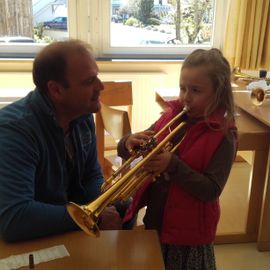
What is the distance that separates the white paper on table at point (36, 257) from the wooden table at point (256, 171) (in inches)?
53.7

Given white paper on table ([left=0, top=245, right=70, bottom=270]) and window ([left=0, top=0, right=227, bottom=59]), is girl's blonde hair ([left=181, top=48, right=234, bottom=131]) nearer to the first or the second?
white paper on table ([left=0, top=245, right=70, bottom=270])

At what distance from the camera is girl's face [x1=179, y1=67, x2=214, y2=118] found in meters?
1.23

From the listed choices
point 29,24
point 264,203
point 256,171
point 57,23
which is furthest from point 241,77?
point 29,24

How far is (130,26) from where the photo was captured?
3.72 m

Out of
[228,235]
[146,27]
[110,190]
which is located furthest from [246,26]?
[110,190]

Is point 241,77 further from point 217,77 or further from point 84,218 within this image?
point 84,218

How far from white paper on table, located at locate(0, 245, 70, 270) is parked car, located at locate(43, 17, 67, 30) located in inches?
118

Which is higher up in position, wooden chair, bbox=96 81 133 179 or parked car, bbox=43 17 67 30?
parked car, bbox=43 17 67 30

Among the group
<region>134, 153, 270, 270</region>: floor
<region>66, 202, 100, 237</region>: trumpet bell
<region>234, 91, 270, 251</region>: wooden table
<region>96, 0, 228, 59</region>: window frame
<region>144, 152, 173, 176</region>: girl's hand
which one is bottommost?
<region>134, 153, 270, 270</region>: floor

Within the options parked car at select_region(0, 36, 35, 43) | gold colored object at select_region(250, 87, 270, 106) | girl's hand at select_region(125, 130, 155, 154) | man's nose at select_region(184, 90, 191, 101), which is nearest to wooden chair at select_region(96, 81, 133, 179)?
girl's hand at select_region(125, 130, 155, 154)

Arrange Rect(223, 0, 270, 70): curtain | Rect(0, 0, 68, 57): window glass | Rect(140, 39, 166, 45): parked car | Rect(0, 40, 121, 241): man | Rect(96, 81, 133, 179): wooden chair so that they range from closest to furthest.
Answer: Rect(0, 40, 121, 241): man → Rect(96, 81, 133, 179): wooden chair → Rect(223, 0, 270, 70): curtain → Rect(0, 0, 68, 57): window glass → Rect(140, 39, 166, 45): parked car

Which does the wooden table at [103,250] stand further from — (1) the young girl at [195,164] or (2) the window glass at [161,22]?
(2) the window glass at [161,22]

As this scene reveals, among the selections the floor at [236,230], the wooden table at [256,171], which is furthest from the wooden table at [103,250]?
the wooden table at [256,171]

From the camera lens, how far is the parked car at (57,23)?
3.61m
